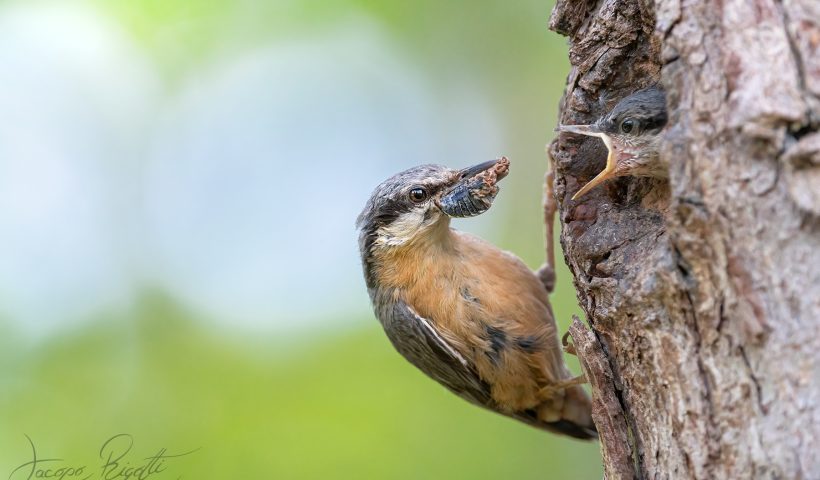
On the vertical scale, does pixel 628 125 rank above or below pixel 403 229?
above

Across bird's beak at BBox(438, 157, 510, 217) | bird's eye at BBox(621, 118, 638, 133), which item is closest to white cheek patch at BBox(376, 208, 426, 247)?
bird's beak at BBox(438, 157, 510, 217)

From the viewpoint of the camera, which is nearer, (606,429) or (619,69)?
(606,429)

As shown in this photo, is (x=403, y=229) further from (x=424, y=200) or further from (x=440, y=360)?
(x=440, y=360)

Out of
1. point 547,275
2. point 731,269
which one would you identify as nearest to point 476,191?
point 547,275

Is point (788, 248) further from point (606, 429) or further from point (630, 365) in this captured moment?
point (606, 429)

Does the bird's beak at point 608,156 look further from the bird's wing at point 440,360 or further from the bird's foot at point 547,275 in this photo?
the bird's foot at point 547,275

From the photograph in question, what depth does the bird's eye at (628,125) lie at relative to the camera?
140 inches

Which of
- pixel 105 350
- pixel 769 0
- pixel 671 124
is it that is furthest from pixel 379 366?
pixel 769 0

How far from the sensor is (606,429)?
10.2ft

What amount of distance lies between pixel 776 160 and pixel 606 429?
4.44ft

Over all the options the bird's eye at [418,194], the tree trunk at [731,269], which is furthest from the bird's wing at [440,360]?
the tree trunk at [731,269]

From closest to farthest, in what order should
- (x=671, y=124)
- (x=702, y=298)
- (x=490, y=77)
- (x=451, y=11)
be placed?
(x=702, y=298) → (x=671, y=124) → (x=451, y=11) → (x=490, y=77)

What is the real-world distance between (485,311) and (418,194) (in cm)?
81

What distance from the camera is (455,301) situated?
4488mm
